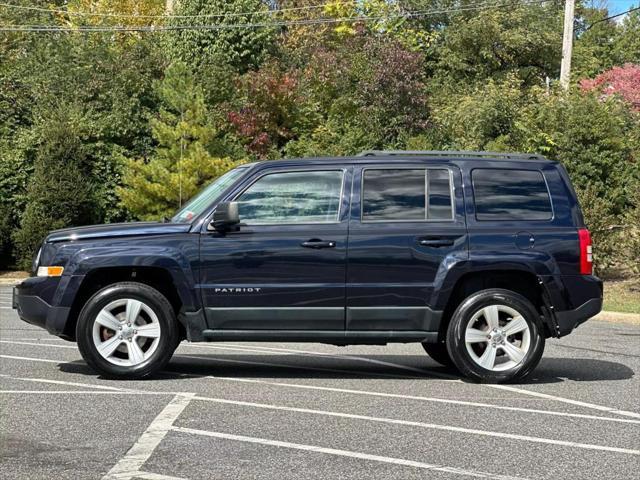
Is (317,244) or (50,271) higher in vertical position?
(317,244)

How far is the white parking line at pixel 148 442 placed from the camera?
628cm

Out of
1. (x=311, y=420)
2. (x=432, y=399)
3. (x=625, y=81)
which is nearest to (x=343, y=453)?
A: (x=311, y=420)

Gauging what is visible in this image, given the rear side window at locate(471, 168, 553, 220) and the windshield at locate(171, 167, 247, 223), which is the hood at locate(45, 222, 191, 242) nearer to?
the windshield at locate(171, 167, 247, 223)

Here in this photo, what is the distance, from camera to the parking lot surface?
21.4ft

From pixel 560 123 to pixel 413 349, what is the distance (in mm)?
19558

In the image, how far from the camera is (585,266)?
1016 centimetres

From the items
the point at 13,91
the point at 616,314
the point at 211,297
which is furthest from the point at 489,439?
the point at 13,91

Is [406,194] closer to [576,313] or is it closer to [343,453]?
[576,313]

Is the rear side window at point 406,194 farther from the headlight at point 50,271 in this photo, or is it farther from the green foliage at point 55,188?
the green foliage at point 55,188

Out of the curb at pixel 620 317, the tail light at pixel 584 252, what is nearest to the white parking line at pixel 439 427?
the tail light at pixel 584 252

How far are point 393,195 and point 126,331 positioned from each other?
104 inches

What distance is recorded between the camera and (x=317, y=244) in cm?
992

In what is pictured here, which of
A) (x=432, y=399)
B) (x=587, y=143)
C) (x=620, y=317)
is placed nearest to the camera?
(x=432, y=399)

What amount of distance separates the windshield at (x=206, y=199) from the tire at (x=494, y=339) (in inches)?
92.5
